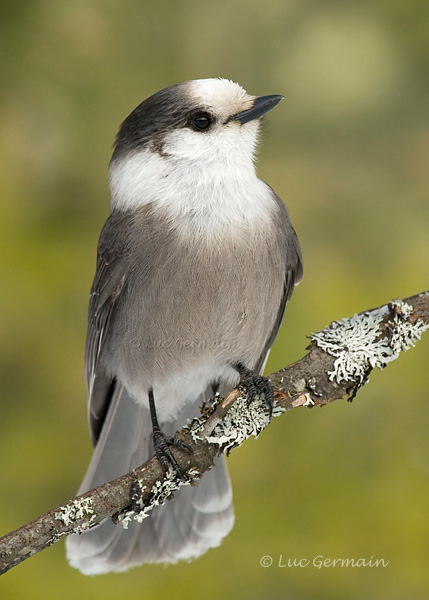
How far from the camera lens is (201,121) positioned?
8.43 feet

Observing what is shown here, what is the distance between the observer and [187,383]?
288cm

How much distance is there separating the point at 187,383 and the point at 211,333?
0.32 metres

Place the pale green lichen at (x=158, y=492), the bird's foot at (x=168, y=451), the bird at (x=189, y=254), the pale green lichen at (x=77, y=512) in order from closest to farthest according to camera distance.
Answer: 1. the pale green lichen at (x=77, y=512)
2. the pale green lichen at (x=158, y=492)
3. the bird's foot at (x=168, y=451)
4. the bird at (x=189, y=254)

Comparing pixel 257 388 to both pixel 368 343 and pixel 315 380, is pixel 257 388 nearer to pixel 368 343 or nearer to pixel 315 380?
pixel 315 380

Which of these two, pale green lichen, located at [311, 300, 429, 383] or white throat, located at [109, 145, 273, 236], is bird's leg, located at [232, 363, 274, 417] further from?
white throat, located at [109, 145, 273, 236]

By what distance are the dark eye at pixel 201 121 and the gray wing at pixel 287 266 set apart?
1.26 ft

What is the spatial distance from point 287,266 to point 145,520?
112 cm

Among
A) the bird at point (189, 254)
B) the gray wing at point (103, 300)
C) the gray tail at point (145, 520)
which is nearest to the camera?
the bird at point (189, 254)

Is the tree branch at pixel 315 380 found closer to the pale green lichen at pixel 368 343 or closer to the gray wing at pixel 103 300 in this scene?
the pale green lichen at pixel 368 343

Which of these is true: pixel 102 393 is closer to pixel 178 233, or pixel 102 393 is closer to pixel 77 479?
pixel 77 479

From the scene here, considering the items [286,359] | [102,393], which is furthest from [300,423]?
[102,393]

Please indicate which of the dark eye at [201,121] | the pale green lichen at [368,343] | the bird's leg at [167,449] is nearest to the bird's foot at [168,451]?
the bird's leg at [167,449]

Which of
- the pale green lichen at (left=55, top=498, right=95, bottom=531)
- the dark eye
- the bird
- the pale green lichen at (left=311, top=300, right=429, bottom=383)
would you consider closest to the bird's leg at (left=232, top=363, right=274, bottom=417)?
the bird

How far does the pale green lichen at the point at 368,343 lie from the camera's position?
7.52ft
